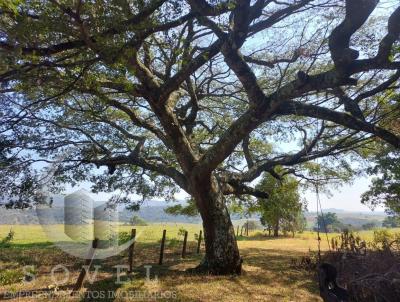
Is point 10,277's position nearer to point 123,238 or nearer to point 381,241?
point 123,238

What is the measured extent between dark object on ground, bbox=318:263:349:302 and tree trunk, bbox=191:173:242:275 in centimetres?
521

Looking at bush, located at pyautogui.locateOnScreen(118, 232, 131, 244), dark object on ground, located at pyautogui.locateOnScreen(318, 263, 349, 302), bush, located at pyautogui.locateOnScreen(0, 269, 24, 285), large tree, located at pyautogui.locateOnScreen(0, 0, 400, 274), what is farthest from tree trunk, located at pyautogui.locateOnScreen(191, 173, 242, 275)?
bush, located at pyautogui.locateOnScreen(118, 232, 131, 244)

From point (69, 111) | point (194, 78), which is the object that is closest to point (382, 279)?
point (194, 78)

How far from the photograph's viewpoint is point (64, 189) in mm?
13836

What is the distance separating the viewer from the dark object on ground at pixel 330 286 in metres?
4.62

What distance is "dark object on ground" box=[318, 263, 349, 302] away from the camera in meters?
4.62

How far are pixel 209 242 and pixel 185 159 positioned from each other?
2.65 m

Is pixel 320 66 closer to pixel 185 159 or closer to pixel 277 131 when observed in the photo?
pixel 277 131

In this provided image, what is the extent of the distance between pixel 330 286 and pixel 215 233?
5.41 m

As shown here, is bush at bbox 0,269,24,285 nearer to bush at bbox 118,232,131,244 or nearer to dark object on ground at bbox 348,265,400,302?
bush at bbox 118,232,131,244

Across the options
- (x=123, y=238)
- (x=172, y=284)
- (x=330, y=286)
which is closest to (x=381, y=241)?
(x=172, y=284)

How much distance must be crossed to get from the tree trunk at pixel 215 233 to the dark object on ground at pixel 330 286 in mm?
5210

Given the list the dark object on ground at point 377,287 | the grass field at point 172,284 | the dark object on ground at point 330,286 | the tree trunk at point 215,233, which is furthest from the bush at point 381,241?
the tree trunk at point 215,233

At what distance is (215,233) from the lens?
1002 cm
